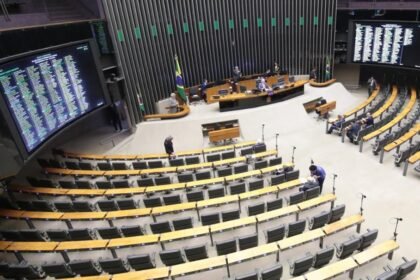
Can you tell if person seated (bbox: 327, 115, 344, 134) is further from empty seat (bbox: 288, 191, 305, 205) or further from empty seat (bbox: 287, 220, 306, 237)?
empty seat (bbox: 287, 220, 306, 237)

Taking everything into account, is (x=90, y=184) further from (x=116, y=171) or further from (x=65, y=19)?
(x=65, y=19)

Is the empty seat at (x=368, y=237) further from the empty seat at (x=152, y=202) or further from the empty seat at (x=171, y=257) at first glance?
the empty seat at (x=152, y=202)

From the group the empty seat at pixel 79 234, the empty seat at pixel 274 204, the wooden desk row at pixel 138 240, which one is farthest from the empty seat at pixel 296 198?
the empty seat at pixel 79 234

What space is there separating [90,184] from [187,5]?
437 inches

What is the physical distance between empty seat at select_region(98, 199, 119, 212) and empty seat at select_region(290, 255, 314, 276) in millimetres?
4973

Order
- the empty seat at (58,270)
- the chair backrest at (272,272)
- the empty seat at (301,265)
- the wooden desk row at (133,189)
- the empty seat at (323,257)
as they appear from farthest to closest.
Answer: the wooden desk row at (133,189)
the empty seat at (58,270)
the empty seat at (323,257)
the empty seat at (301,265)
the chair backrest at (272,272)

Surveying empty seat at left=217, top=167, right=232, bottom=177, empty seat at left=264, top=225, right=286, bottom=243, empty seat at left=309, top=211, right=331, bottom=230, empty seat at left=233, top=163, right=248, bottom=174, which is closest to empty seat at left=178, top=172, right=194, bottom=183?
empty seat at left=217, top=167, right=232, bottom=177

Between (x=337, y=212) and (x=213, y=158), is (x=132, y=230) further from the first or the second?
(x=337, y=212)

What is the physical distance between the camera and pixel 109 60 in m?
12.5

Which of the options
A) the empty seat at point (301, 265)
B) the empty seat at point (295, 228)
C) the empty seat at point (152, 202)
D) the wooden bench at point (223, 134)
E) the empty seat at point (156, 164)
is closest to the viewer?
the empty seat at point (301, 265)

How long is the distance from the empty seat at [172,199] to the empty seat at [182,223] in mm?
1066

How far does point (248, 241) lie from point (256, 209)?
121 centimetres

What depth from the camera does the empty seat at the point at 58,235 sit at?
7.12 metres

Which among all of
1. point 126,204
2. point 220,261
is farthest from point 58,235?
point 220,261
